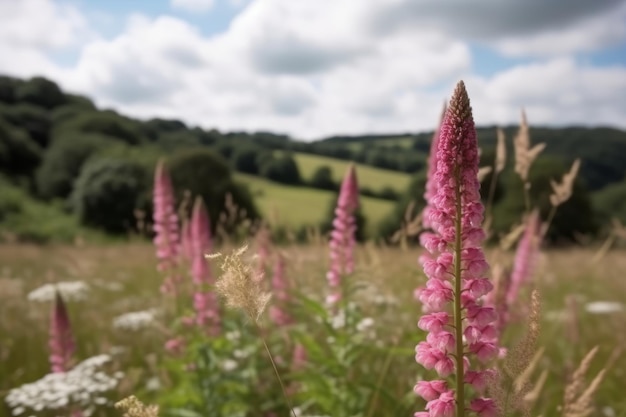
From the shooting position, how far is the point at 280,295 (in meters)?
5.64

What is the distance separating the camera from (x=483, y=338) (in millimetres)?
1869

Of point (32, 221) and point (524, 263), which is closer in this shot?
point (524, 263)

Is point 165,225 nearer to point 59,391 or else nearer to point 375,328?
point 59,391

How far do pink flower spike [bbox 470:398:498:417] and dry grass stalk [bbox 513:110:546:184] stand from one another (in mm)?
2731

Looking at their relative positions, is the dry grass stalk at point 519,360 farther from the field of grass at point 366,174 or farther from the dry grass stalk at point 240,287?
the field of grass at point 366,174

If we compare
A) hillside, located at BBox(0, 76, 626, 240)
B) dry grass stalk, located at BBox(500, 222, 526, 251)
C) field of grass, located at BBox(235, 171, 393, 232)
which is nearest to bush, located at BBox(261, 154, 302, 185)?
hillside, located at BBox(0, 76, 626, 240)

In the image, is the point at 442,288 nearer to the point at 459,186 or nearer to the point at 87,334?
the point at 459,186

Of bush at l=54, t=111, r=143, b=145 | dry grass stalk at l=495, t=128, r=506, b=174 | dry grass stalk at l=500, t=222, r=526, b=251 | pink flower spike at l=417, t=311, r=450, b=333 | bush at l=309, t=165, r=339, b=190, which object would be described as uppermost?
bush at l=54, t=111, r=143, b=145

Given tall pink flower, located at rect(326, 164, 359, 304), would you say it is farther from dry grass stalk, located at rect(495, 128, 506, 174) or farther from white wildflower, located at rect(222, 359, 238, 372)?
dry grass stalk, located at rect(495, 128, 506, 174)

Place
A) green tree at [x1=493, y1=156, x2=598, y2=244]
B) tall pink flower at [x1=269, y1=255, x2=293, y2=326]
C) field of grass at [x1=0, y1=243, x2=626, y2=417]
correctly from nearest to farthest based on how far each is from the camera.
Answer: field of grass at [x1=0, y1=243, x2=626, y2=417] < tall pink flower at [x1=269, y1=255, x2=293, y2=326] < green tree at [x1=493, y1=156, x2=598, y2=244]

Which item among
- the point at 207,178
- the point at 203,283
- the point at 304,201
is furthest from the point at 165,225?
the point at 207,178

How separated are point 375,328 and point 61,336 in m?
2.60

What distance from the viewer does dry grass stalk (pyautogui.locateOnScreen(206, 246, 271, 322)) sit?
1.81 metres

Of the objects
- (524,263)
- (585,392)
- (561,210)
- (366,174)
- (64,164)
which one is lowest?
(561,210)
